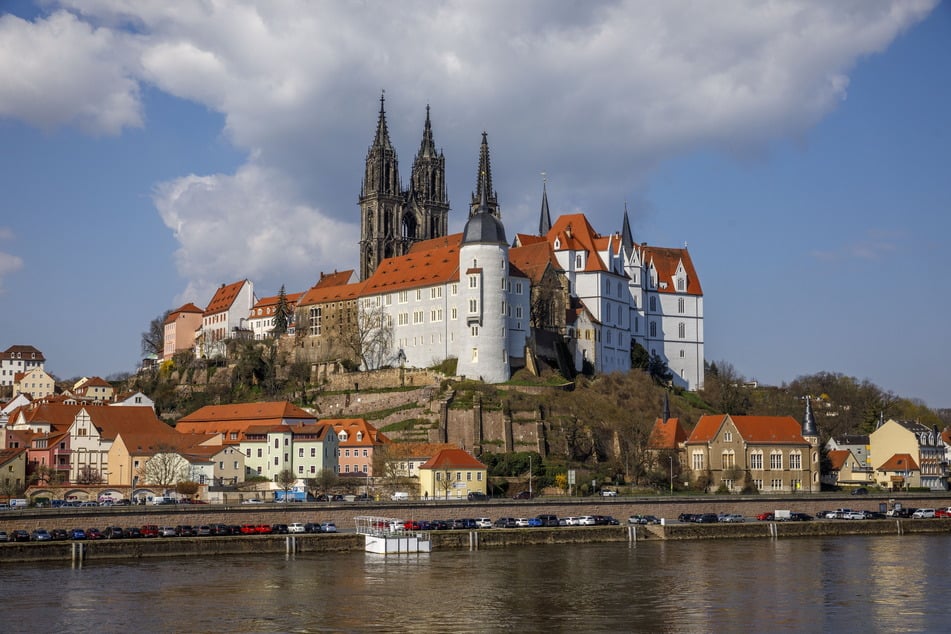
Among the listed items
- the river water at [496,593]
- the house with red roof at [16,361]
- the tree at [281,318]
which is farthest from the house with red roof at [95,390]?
the river water at [496,593]

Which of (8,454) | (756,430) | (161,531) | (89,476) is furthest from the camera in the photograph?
(756,430)

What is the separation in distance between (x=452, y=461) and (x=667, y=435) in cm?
2209

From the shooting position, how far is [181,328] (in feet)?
495

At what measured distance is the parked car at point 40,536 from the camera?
6236cm

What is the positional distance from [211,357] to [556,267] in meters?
41.2

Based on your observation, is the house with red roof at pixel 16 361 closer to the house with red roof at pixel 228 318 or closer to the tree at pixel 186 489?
the house with red roof at pixel 228 318

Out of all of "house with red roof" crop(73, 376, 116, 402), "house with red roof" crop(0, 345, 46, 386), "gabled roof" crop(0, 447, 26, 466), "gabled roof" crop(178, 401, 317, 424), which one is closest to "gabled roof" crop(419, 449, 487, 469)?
"gabled roof" crop(178, 401, 317, 424)

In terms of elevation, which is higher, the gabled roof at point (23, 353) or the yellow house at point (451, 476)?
the gabled roof at point (23, 353)

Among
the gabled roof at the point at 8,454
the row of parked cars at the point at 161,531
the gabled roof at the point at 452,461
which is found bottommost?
the row of parked cars at the point at 161,531

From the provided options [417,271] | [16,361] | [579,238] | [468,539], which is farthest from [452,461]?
[16,361]

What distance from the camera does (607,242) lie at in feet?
406

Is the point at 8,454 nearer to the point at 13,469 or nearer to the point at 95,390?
the point at 13,469

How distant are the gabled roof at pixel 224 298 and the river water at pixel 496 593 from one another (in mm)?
83548

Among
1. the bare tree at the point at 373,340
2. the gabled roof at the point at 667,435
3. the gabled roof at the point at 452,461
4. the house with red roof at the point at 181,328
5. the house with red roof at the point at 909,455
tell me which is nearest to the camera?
the gabled roof at the point at 452,461
